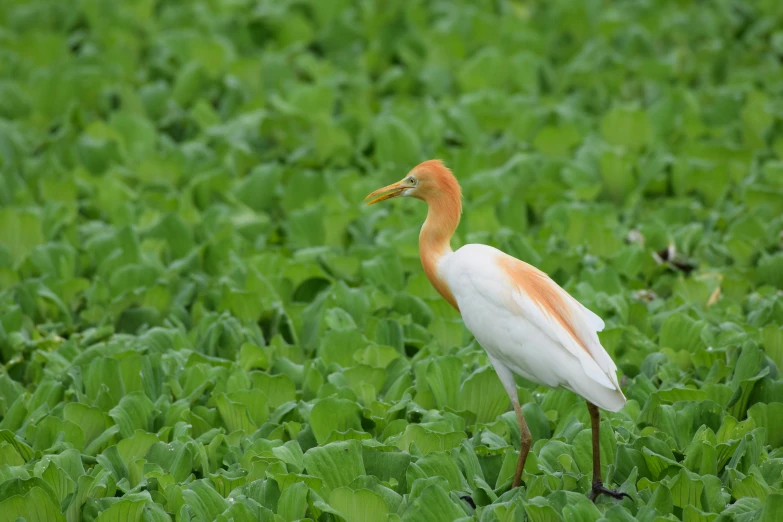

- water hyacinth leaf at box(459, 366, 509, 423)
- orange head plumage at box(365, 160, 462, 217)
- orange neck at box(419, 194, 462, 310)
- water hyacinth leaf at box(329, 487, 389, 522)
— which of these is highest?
orange head plumage at box(365, 160, 462, 217)

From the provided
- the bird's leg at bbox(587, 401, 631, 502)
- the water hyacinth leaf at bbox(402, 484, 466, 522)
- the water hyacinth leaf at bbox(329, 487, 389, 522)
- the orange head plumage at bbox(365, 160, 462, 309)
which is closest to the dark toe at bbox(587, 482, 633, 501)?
the bird's leg at bbox(587, 401, 631, 502)

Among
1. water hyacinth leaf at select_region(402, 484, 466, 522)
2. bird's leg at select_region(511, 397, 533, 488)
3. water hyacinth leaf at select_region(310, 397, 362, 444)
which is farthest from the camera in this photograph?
water hyacinth leaf at select_region(310, 397, 362, 444)

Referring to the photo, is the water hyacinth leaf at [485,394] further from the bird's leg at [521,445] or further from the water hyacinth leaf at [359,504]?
the water hyacinth leaf at [359,504]

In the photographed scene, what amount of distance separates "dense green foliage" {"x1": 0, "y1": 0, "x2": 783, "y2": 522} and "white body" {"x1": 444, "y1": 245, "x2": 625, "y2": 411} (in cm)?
31

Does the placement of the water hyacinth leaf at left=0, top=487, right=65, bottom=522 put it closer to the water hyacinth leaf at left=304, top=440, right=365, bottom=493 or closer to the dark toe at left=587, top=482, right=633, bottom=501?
the water hyacinth leaf at left=304, top=440, right=365, bottom=493

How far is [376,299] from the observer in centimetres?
500

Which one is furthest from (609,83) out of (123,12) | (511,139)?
(123,12)

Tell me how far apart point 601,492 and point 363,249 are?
7.68 ft

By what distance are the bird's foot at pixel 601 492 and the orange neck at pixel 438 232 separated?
88cm

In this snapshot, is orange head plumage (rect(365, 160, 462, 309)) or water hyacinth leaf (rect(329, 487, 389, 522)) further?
orange head plumage (rect(365, 160, 462, 309))

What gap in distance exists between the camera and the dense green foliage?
11.8 feet

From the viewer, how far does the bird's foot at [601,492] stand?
342 cm

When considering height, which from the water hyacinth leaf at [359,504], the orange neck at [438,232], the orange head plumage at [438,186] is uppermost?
the orange head plumage at [438,186]

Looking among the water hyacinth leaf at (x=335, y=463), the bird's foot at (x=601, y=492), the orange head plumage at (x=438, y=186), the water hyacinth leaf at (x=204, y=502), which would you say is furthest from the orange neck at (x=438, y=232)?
the water hyacinth leaf at (x=204, y=502)
